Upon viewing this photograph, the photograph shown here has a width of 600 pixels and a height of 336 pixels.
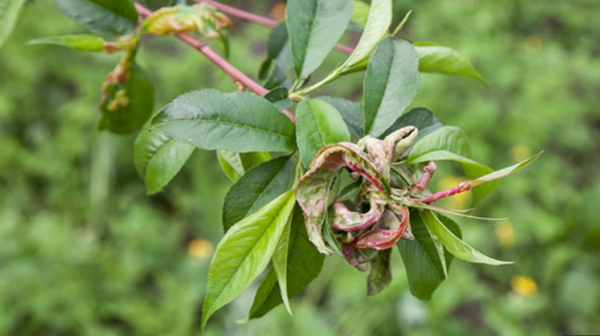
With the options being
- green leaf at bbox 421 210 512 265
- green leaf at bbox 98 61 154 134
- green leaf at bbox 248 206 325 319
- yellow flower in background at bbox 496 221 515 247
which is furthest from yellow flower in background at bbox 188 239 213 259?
green leaf at bbox 421 210 512 265

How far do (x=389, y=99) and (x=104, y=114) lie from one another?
0.45 metres

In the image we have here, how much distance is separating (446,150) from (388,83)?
96 millimetres

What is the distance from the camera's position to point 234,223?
55 centimetres

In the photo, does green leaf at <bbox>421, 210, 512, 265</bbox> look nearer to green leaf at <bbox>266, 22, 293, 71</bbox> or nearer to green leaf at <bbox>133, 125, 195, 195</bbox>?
green leaf at <bbox>133, 125, 195, 195</bbox>

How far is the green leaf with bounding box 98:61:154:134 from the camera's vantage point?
2.61 ft

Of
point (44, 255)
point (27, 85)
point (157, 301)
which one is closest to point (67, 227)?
point (44, 255)

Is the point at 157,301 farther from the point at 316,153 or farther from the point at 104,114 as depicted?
the point at 316,153

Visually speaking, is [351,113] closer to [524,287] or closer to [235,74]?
[235,74]

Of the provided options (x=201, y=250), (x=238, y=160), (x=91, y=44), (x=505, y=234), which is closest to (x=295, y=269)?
(x=238, y=160)

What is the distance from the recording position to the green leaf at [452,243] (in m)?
0.46

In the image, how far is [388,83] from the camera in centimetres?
58

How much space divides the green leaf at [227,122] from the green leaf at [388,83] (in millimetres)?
84

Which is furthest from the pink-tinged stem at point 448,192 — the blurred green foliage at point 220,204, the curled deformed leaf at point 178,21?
the blurred green foliage at point 220,204

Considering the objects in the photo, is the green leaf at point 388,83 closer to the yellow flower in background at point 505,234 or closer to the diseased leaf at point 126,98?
the diseased leaf at point 126,98
